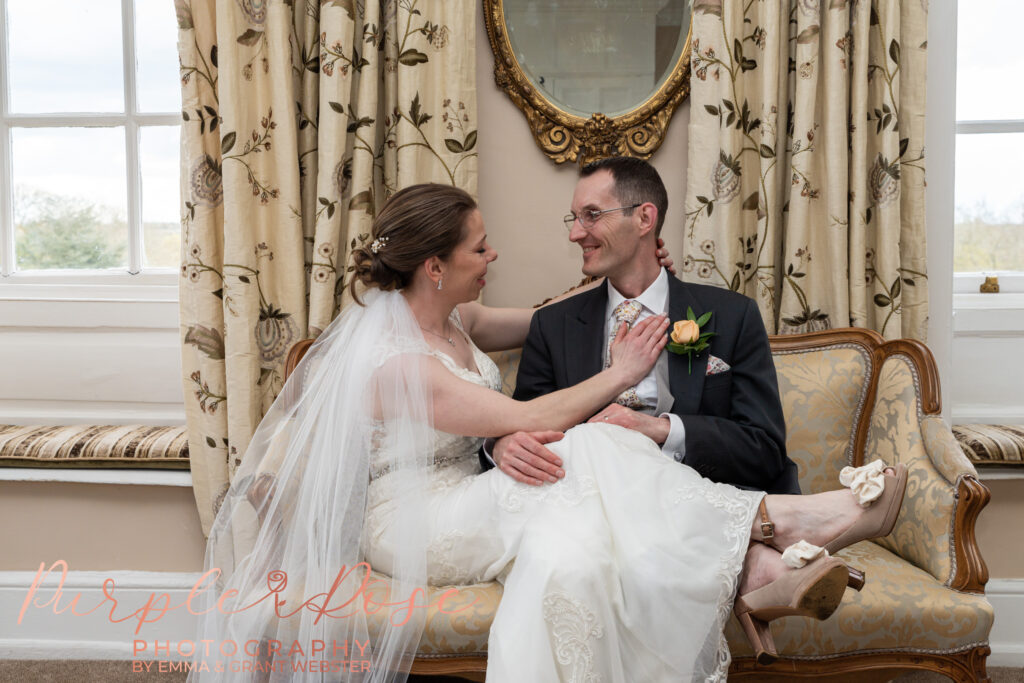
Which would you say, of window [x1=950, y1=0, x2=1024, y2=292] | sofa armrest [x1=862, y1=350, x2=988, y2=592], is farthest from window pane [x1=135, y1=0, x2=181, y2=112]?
window [x1=950, y1=0, x2=1024, y2=292]

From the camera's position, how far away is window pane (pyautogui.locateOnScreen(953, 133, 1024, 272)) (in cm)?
328

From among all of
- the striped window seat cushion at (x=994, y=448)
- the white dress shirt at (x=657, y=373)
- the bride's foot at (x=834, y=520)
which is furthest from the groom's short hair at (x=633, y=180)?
the striped window seat cushion at (x=994, y=448)

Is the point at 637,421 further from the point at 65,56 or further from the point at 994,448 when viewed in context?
the point at 65,56

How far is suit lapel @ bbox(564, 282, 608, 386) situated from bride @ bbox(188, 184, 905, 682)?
0.49ft

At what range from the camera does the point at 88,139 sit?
11.0 ft

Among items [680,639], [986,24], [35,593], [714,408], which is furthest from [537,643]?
[986,24]

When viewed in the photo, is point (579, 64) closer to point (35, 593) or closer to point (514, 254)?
point (514, 254)

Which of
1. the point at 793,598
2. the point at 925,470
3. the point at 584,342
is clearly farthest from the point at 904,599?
the point at 584,342

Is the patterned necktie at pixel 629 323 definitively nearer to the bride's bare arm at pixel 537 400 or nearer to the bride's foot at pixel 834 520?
the bride's bare arm at pixel 537 400

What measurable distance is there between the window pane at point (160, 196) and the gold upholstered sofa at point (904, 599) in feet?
7.42

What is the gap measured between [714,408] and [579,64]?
1411 millimetres

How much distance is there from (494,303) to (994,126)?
2.32 m

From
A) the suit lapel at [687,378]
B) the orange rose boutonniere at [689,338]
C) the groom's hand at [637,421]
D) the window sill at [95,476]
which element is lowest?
the window sill at [95,476]

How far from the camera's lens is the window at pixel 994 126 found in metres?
3.25
